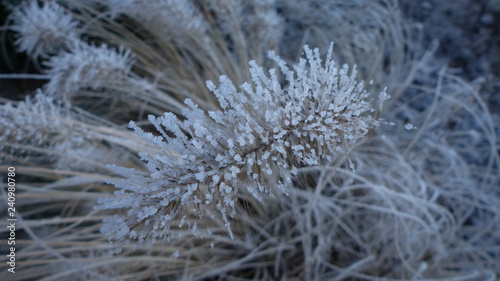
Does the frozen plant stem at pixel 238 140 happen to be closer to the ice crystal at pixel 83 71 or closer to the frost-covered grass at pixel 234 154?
the frost-covered grass at pixel 234 154

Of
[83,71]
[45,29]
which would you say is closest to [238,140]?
→ [83,71]

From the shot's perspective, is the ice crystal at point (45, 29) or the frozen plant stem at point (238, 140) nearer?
the frozen plant stem at point (238, 140)

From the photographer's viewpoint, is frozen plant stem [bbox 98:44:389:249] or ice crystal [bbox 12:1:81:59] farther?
ice crystal [bbox 12:1:81:59]

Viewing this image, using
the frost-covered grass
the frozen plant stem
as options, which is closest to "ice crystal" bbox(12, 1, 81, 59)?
the frost-covered grass

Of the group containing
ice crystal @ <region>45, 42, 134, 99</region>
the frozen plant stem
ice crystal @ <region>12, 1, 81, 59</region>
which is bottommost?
the frozen plant stem

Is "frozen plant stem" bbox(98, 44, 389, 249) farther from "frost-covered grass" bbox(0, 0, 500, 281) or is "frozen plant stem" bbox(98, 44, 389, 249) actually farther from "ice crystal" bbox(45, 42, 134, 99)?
"ice crystal" bbox(45, 42, 134, 99)

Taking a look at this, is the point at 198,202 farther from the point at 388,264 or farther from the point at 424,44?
A: the point at 424,44

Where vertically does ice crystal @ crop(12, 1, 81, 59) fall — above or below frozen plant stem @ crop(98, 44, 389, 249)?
above

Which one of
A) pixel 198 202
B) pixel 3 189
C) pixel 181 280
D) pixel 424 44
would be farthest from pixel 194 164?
pixel 424 44

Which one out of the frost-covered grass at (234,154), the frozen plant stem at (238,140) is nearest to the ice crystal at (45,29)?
the frost-covered grass at (234,154)
